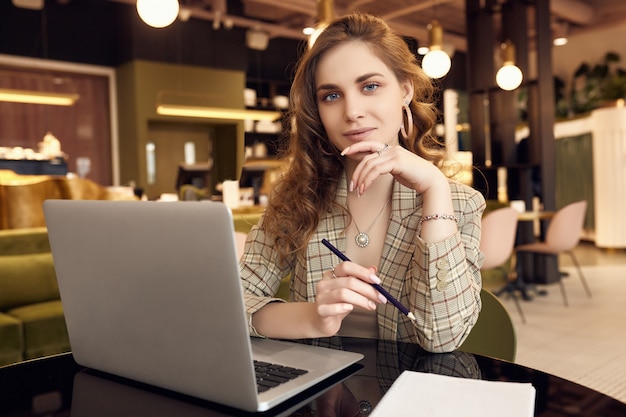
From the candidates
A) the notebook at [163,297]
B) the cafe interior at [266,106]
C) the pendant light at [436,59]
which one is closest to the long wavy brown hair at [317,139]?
the notebook at [163,297]

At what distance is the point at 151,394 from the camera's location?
30.5 inches

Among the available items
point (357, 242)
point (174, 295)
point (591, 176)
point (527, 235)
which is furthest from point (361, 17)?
point (591, 176)

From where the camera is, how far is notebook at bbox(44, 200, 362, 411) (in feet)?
2.06

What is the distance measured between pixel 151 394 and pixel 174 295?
188 millimetres

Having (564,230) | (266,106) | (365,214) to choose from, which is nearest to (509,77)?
(564,230)

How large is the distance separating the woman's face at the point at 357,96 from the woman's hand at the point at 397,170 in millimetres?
134

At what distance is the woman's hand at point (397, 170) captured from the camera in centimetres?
101

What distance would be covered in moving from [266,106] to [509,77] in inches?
191

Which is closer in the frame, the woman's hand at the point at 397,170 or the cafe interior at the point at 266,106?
the woman's hand at the point at 397,170

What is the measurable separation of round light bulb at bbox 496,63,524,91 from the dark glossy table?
4.89 meters

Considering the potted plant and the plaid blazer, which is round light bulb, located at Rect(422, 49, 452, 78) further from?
the plaid blazer

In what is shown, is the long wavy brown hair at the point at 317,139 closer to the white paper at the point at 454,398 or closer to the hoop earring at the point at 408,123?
the hoop earring at the point at 408,123

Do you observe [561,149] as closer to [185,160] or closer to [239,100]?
[239,100]

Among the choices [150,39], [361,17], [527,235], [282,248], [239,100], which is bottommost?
[527,235]
